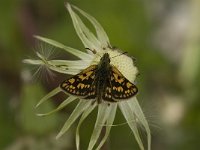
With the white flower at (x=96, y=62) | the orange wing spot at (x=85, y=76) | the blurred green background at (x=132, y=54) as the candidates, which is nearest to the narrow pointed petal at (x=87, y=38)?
the white flower at (x=96, y=62)

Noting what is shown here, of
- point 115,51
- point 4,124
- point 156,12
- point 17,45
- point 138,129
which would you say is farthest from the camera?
point 156,12

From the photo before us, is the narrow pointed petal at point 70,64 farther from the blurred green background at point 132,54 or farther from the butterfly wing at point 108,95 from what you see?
the blurred green background at point 132,54

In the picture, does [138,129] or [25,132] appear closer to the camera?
[138,129]

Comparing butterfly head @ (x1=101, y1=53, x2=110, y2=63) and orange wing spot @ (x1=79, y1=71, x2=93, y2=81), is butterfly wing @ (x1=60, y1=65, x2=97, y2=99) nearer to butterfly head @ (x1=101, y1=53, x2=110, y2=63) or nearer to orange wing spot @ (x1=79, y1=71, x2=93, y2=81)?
orange wing spot @ (x1=79, y1=71, x2=93, y2=81)

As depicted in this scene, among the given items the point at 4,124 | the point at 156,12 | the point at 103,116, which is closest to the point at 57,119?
the point at 4,124

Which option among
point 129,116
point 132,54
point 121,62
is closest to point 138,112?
point 129,116

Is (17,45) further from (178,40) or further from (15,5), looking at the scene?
(178,40)
